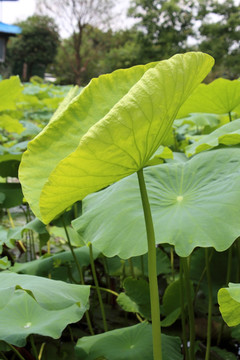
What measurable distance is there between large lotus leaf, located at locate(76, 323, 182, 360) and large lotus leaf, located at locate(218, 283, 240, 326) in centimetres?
35

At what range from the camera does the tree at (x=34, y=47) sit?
79.8ft

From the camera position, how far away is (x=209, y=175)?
0.84 metres

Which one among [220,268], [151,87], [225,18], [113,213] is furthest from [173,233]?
[225,18]

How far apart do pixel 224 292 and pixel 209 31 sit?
2068cm

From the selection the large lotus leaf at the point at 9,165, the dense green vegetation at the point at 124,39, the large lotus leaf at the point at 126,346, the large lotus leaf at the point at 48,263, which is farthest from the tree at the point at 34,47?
the large lotus leaf at the point at 126,346

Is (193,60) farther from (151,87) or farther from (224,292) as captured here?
(224,292)

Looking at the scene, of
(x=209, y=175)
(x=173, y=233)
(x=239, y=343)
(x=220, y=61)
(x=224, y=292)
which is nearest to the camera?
(x=224, y=292)

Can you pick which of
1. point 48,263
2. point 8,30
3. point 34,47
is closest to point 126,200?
point 48,263

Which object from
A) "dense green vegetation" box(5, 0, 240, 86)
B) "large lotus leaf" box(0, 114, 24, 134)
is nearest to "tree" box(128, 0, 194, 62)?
"dense green vegetation" box(5, 0, 240, 86)

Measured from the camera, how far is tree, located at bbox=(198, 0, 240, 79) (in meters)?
18.9

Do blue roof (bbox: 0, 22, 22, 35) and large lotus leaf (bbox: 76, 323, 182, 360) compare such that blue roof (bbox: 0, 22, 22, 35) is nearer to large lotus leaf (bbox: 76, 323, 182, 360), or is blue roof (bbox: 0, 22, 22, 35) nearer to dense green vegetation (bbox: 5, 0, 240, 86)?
dense green vegetation (bbox: 5, 0, 240, 86)

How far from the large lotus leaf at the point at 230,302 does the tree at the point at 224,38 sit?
18.9 metres

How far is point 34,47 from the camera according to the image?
24594 mm

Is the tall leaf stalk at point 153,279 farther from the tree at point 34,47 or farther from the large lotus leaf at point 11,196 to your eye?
the tree at point 34,47
